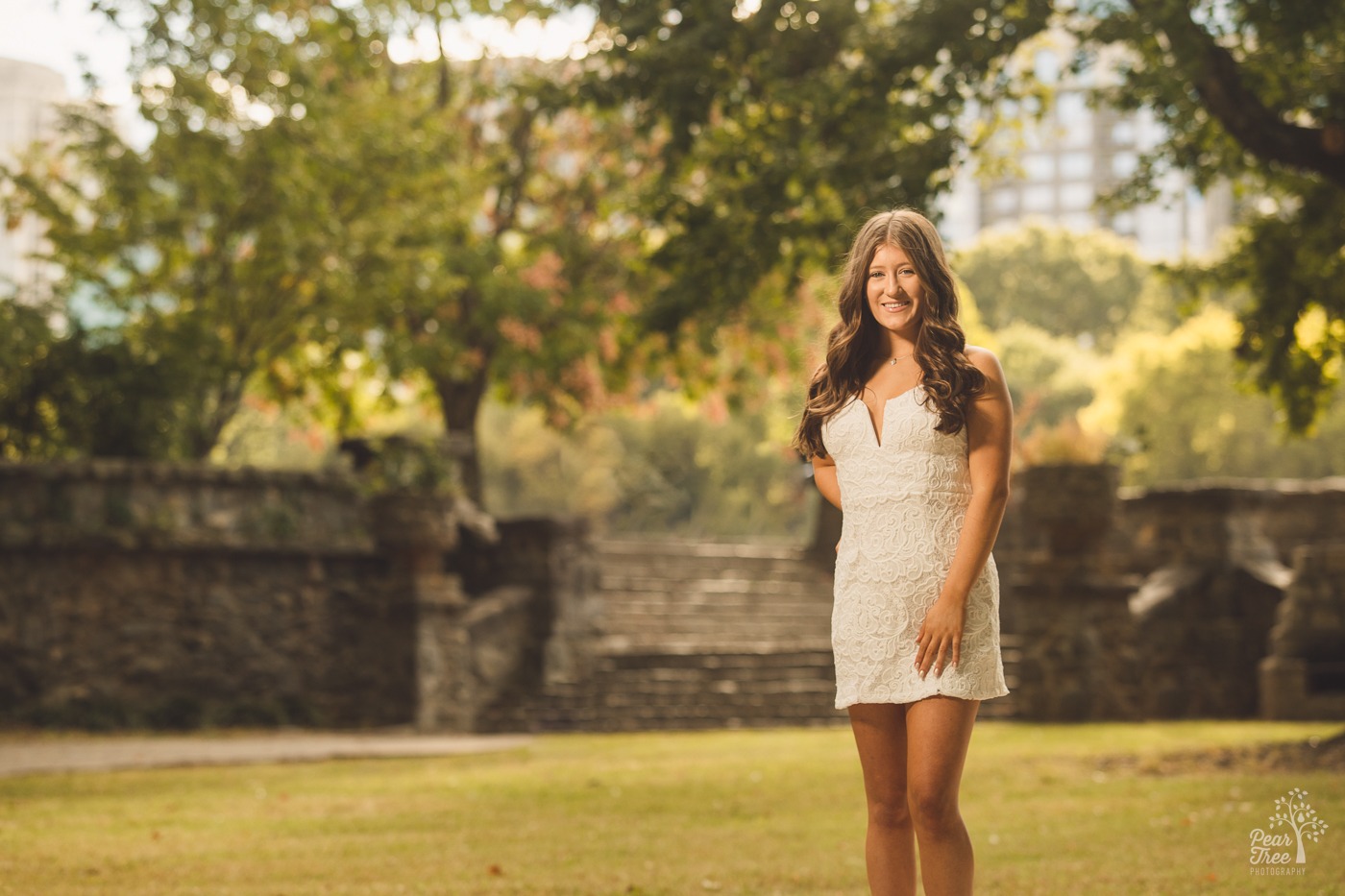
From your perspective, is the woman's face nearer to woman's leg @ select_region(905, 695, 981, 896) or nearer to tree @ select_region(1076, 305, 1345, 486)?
woman's leg @ select_region(905, 695, 981, 896)

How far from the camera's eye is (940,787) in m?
3.62

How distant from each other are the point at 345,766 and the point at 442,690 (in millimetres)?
3692

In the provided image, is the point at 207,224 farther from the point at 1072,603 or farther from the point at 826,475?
the point at 826,475

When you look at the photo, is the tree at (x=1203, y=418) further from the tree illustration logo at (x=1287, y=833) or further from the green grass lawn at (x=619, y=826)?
the tree illustration logo at (x=1287, y=833)

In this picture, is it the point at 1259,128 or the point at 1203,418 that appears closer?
the point at 1259,128

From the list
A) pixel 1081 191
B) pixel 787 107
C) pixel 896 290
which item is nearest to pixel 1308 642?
pixel 787 107

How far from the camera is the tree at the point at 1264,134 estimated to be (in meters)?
9.57

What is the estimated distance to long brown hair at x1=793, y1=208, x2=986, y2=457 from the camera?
3723mm

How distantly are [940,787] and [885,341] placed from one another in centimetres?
118

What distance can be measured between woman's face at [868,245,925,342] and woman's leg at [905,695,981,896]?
38.6 inches

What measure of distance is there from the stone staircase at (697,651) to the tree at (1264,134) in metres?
5.22

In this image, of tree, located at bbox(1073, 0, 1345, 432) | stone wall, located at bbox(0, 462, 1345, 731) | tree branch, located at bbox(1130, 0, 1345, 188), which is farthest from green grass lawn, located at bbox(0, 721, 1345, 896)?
tree branch, located at bbox(1130, 0, 1345, 188)

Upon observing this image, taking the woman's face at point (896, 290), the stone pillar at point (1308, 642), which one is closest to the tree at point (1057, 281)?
the stone pillar at point (1308, 642)

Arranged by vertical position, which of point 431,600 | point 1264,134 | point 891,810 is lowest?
point 431,600
